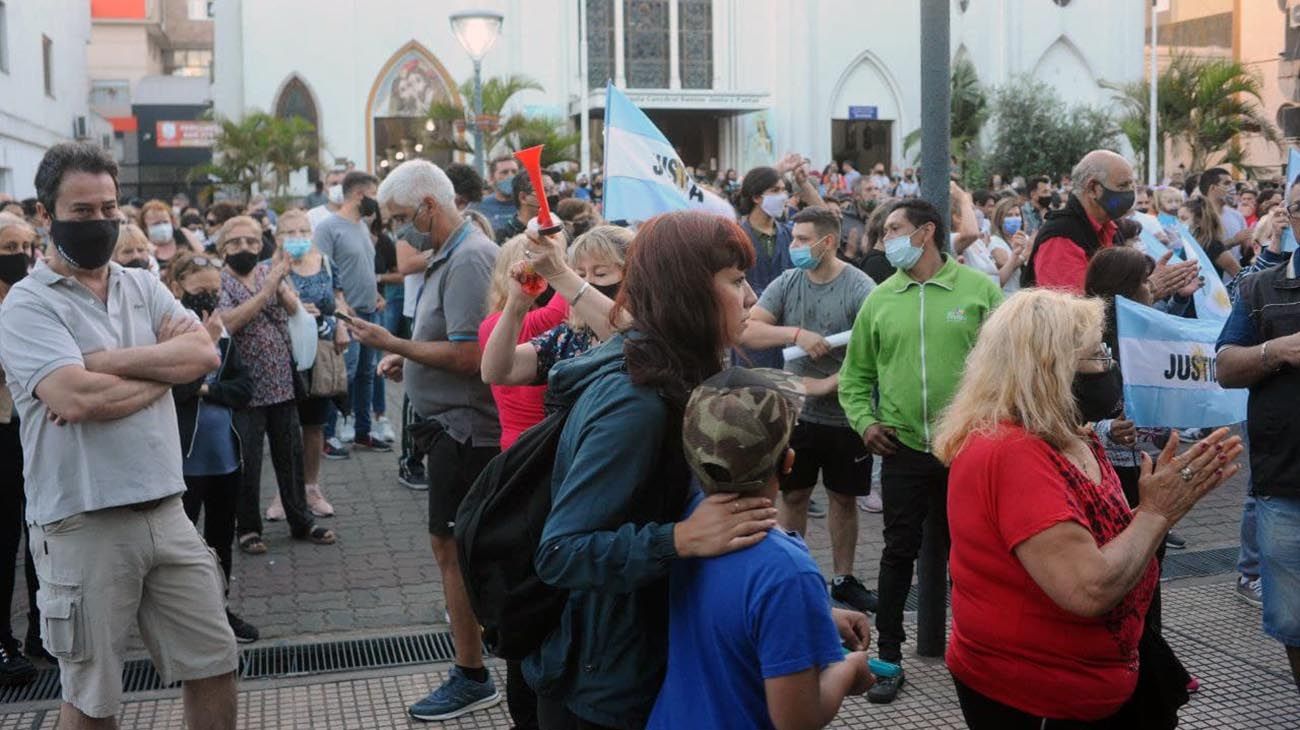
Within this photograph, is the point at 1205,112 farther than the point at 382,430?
Yes

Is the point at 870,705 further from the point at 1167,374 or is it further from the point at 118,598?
the point at 118,598

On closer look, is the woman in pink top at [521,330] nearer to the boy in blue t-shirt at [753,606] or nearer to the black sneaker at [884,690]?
the black sneaker at [884,690]

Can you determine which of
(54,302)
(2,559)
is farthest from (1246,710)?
(2,559)

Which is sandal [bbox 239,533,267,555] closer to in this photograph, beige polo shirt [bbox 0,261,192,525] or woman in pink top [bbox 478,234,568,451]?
woman in pink top [bbox 478,234,568,451]

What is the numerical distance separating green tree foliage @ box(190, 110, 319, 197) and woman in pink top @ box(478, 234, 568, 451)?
29525mm

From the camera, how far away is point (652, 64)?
39.2 meters

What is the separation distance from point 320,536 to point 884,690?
3.96 m

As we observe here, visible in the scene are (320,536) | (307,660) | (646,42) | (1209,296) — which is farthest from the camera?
(646,42)

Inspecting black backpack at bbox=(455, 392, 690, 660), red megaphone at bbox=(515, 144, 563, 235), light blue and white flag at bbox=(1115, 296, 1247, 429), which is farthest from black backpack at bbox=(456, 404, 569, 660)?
light blue and white flag at bbox=(1115, 296, 1247, 429)

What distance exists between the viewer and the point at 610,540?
258cm

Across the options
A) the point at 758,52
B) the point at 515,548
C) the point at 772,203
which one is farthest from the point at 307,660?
the point at 758,52

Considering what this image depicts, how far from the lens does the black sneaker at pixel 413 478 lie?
31.0ft

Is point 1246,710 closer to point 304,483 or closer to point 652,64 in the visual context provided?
point 304,483

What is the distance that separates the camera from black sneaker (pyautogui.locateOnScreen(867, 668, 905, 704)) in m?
5.39
